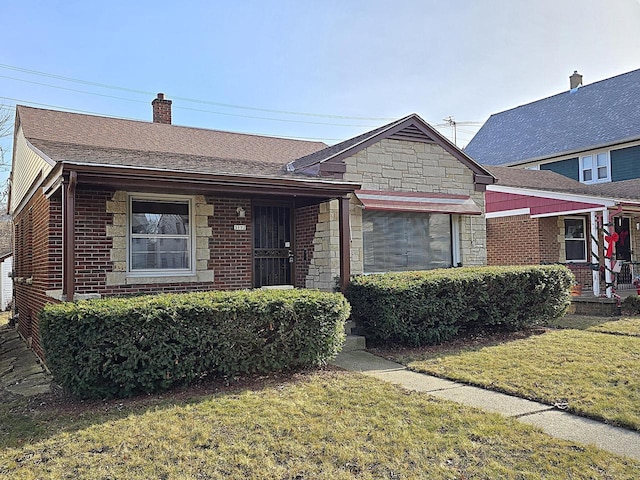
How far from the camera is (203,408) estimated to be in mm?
5004

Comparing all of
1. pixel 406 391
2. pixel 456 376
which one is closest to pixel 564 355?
pixel 456 376

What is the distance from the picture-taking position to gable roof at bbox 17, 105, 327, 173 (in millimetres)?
9109

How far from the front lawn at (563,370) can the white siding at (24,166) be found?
6.99 m

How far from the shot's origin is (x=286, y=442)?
4.14m

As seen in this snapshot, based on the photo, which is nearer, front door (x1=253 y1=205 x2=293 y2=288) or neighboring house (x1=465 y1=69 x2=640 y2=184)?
front door (x1=253 y1=205 x2=293 y2=288)

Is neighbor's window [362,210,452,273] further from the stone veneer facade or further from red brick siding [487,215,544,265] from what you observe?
red brick siding [487,215,544,265]

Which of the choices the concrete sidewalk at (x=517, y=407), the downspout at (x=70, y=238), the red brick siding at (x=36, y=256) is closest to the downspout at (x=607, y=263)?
the concrete sidewalk at (x=517, y=407)

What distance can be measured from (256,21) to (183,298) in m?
7.98

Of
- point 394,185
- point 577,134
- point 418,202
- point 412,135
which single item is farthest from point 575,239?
point 577,134

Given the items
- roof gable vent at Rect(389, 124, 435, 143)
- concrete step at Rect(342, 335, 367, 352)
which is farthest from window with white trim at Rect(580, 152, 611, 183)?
concrete step at Rect(342, 335, 367, 352)

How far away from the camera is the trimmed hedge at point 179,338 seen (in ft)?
17.3

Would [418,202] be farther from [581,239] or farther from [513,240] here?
[581,239]

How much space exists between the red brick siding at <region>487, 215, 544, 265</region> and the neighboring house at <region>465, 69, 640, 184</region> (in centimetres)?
790

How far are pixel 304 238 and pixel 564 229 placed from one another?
8.81m
